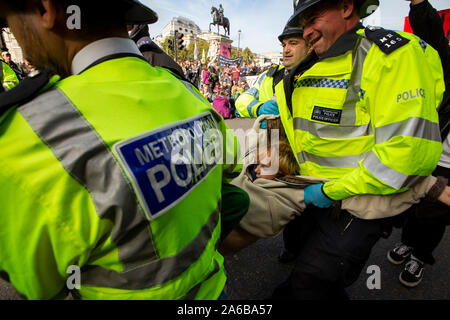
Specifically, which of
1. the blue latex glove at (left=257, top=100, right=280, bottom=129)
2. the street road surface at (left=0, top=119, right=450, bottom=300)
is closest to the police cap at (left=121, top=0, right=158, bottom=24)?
the blue latex glove at (left=257, top=100, right=280, bottom=129)

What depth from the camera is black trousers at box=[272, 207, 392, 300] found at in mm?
1383

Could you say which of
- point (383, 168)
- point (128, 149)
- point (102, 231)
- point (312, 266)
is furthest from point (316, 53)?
point (102, 231)

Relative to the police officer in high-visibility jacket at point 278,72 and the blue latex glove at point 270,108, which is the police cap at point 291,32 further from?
the blue latex glove at point 270,108

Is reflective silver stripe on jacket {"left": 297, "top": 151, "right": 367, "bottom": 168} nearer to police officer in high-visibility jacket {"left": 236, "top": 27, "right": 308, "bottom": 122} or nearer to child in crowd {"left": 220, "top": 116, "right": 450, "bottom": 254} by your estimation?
child in crowd {"left": 220, "top": 116, "right": 450, "bottom": 254}

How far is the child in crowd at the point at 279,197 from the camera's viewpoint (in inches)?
51.5

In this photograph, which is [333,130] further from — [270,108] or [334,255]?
[270,108]

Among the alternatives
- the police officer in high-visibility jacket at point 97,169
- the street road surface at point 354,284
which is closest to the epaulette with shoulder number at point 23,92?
the police officer in high-visibility jacket at point 97,169

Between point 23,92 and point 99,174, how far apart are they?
249mm

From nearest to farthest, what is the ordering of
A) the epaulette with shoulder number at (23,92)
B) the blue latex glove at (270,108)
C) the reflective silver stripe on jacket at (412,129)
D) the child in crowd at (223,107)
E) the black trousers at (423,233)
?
1. the epaulette with shoulder number at (23,92)
2. the reflective silver stripe on jacket at (412,129)
3. the black trousers at (423,233)
4. the blue latex glove at (270,108)
5. the child in crowd at (223,107)

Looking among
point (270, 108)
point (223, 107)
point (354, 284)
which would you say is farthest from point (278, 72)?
point (223, 107)

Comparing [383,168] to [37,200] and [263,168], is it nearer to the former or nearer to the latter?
[263,168]

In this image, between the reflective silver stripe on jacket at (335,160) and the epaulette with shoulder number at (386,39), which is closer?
the epaulette with shoulder number at (386,39)

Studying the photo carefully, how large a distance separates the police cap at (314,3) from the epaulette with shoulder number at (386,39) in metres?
0.25
